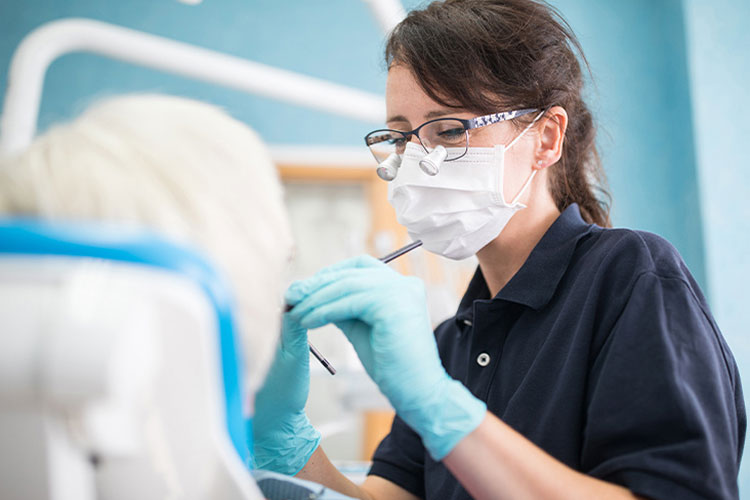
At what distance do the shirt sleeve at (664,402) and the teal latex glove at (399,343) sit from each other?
0.61 feet

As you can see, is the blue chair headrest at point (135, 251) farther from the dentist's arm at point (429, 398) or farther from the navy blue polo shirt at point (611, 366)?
the navy blue polo shirt at point (611, 366)

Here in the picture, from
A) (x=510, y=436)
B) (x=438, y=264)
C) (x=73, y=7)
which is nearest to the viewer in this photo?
(x=510, y=436)

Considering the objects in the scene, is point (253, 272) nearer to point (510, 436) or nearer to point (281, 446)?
point (510, 436)

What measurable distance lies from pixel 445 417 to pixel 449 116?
0.59 m

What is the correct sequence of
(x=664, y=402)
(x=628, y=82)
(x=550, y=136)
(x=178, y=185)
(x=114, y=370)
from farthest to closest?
(x=628, y=82) < (x=550, y=136) < (x=664, y=402) < (x=178, y=185) < (x=114, y=370)

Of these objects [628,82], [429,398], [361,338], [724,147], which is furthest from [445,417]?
[628,82]

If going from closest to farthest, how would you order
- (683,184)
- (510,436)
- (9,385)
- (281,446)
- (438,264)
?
(9,385), (510,436), (281,446), (438,264), (683,184)

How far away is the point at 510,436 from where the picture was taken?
0.75 metres

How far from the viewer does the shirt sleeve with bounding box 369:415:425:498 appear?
4.12 ft

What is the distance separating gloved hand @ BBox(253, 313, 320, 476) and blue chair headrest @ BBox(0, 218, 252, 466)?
0.48 meters

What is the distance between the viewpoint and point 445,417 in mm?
751

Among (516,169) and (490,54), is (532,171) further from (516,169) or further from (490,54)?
(490,54)

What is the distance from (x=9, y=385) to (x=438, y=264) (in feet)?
7.12

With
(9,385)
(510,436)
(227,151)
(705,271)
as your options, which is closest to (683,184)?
(705,271)
